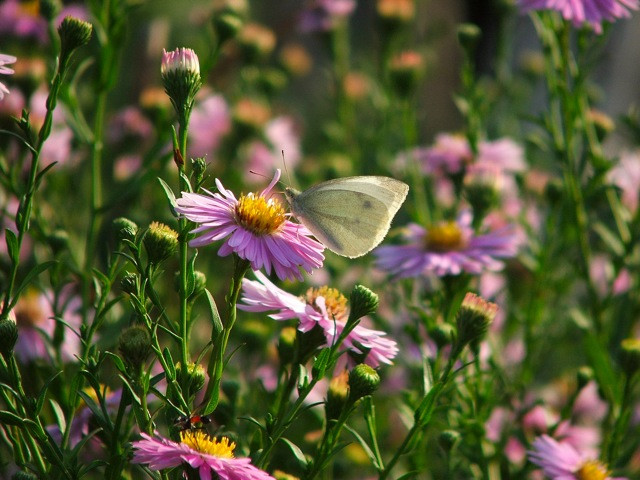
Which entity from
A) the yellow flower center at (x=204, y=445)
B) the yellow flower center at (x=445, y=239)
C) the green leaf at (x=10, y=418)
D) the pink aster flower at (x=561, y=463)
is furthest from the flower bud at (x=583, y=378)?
the green leaf at (x=10, y=418)

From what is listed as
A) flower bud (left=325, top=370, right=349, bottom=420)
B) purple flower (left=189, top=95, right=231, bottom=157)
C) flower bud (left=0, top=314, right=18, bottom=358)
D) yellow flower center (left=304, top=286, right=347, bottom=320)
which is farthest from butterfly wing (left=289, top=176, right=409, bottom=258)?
purple flower (left=189, top=95, right=231, bottom=157)

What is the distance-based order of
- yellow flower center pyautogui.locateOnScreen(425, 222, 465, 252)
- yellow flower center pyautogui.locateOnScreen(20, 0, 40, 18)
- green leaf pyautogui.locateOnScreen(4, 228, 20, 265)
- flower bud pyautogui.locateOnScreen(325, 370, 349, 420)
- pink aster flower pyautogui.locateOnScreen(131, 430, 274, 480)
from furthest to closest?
1. yellow flower center pyautogui.locateOnScreen(20, 0, 40, 18)
2. yellow flower center pyautogui.locateOnScreen(425, 222, 465, 252)
3. flower bud pyautogui.locateOnScreen(325, 370, 349, 420)
4. green leaf pyautogui.locateOnScreen(4, 228, 20, 265)
5. pink aster flower pyautogui.locateOnScreen(131, 430, 274, 480)

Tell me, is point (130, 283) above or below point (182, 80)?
below

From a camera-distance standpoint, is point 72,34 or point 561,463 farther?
point 561,463

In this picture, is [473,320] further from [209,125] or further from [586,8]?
[209,125]

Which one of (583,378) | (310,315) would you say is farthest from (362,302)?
(583,378)

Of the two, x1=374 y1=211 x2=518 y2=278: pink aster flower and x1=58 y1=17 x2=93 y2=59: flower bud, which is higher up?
x1=58 y1=17 x2=93 y2=59: flower bud

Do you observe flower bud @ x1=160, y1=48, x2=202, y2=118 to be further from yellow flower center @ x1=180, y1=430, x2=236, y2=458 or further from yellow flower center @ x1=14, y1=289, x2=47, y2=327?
yellow flower center @ x1=14, y1=289, x2=47, y2=327
